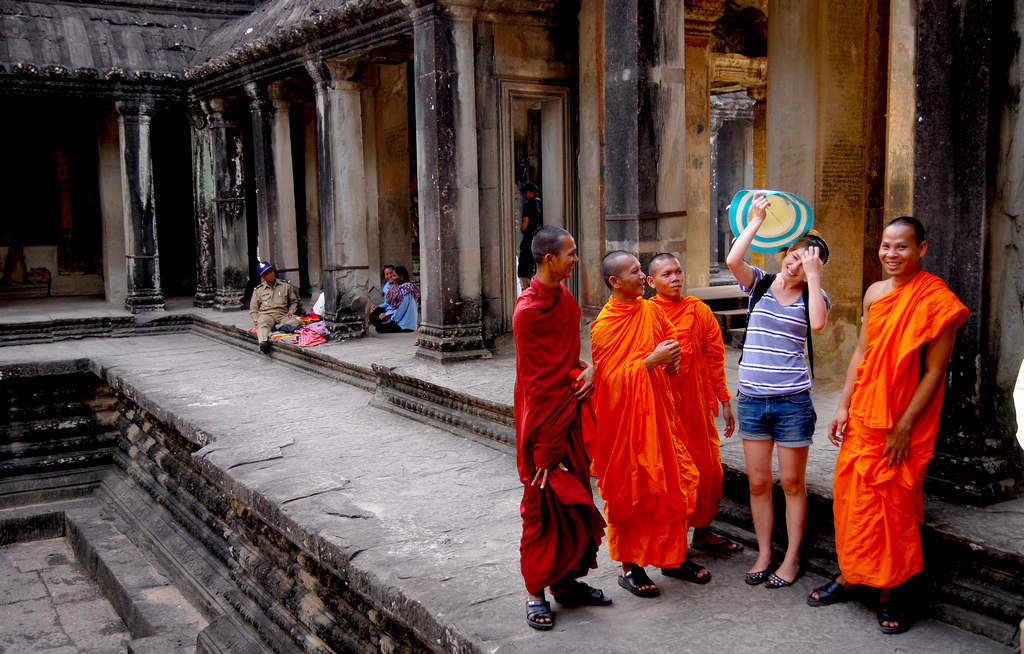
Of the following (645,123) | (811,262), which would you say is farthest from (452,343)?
(811,262)

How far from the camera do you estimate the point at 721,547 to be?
4.56 m

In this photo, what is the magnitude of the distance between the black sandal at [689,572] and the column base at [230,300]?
10732mm

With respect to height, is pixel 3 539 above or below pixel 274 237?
below

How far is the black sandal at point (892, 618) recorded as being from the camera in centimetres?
364

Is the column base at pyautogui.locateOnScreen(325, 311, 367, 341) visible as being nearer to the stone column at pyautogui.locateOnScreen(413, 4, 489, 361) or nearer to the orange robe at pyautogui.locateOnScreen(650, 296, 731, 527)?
the stone column at pyautogui.locateOnScreen(413, 4, 489, 361)

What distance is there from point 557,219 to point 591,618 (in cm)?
638

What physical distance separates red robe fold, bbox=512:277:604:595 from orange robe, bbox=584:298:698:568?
222 mm

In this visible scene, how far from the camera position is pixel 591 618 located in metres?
3.90

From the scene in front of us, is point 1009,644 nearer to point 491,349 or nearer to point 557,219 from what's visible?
point 491,349

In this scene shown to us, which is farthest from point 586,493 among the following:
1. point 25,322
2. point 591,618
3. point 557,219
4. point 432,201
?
point 25,322

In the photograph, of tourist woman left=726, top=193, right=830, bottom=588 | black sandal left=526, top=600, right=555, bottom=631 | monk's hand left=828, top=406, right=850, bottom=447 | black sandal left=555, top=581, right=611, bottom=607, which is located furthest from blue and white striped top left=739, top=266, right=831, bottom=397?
black sandal left=526, top=600, right=555, bottom=631

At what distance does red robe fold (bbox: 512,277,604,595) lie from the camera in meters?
3.84

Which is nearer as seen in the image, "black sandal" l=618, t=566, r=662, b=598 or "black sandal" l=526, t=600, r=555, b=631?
"black sandal" l=526, t=600, r=555, b=631

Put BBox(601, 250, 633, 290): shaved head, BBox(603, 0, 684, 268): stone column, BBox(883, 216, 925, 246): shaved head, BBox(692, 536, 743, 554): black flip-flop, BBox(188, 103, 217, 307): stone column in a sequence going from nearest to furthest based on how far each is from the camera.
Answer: BBox(883, 216, 925, 246): shaved head
BBox(601, 250, 633, 290): shaved head
BBox(692, 536, 743, 554): black flip-flop
BBox(603, 0, 684, 268): stone column
BBox(188, 103, 217, 307): stone column
